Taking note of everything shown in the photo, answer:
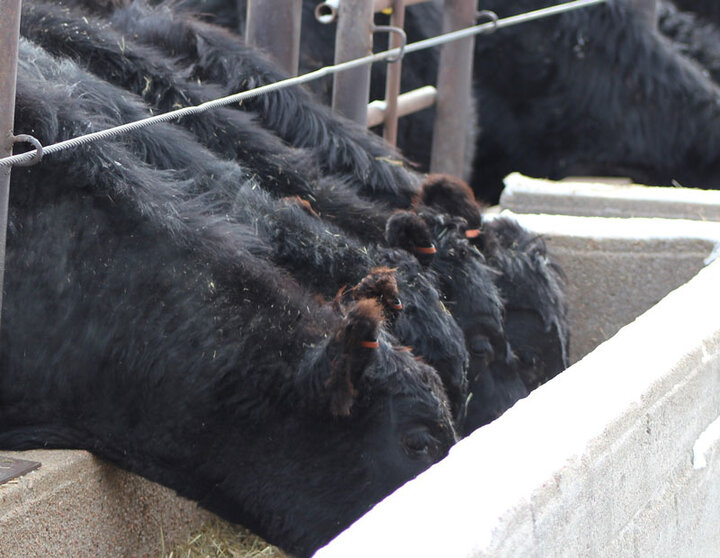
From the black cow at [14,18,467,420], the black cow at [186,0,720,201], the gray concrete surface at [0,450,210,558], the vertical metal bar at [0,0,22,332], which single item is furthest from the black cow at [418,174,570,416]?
the black cow at [186,0,720,201]

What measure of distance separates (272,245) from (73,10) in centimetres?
138

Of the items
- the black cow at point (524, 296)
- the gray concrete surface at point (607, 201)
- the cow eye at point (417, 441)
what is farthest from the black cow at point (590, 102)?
the cow eye at point (417, 441)

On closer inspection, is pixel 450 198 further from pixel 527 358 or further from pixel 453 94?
pixel 453 94

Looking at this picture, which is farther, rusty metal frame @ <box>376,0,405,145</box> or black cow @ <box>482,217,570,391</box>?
rusty metal frame @ <box>376,0,405,145</box>

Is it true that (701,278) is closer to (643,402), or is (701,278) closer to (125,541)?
Answer: (643,402)

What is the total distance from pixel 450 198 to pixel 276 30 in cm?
121

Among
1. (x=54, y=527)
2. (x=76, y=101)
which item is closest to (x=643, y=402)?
(x=54, y=527)

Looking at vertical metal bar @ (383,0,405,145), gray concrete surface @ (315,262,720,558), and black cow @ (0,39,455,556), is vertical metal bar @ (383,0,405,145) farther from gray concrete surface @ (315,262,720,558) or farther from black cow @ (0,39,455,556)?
black cow @ (0,39,455,556)

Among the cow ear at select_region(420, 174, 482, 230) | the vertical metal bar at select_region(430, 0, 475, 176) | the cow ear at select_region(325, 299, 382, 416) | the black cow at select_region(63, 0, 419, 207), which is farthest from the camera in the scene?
the vertical metal bar at select_region(430, 0, 475, 176)

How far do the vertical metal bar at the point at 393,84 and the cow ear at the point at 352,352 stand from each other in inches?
95.8

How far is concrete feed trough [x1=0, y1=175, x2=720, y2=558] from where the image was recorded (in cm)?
166

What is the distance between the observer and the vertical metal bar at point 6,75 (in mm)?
2178

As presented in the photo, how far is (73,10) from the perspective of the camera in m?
3.79

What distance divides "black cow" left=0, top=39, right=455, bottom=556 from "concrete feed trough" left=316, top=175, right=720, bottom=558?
1.73 feet
